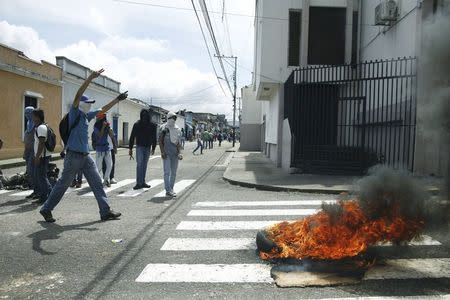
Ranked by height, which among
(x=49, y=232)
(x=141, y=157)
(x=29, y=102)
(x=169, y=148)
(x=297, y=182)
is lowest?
(x=49, y=232)

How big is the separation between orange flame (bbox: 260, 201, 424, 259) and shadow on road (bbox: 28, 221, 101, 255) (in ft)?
8.71

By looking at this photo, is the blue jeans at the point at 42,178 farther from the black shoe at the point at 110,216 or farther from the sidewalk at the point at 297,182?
the sidewalk at the point at 297,182

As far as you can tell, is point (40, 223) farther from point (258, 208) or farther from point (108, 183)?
point (108, 183)

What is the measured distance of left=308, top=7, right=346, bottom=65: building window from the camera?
15.6m

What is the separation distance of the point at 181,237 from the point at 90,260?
133cm

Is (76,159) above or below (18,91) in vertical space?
below

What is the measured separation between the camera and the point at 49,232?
582cm

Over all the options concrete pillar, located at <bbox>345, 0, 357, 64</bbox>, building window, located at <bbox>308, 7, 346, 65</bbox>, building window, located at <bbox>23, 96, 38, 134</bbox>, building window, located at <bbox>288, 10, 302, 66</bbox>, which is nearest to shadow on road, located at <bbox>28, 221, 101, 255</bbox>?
building window, located at <bbox>288, 10, 302, 66</bbox>

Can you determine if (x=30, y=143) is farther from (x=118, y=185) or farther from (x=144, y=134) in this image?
(x=118, y=185)

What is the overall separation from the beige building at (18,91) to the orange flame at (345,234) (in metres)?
17.3

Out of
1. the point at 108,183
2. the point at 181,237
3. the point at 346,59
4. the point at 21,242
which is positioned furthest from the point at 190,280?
the point at 346,59

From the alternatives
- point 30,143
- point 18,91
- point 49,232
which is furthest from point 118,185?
point 18,91

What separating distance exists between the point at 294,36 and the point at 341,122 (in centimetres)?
486

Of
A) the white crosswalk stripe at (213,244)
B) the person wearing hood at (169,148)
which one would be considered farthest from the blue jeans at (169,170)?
the white crosswalk stripe at (213,244)
